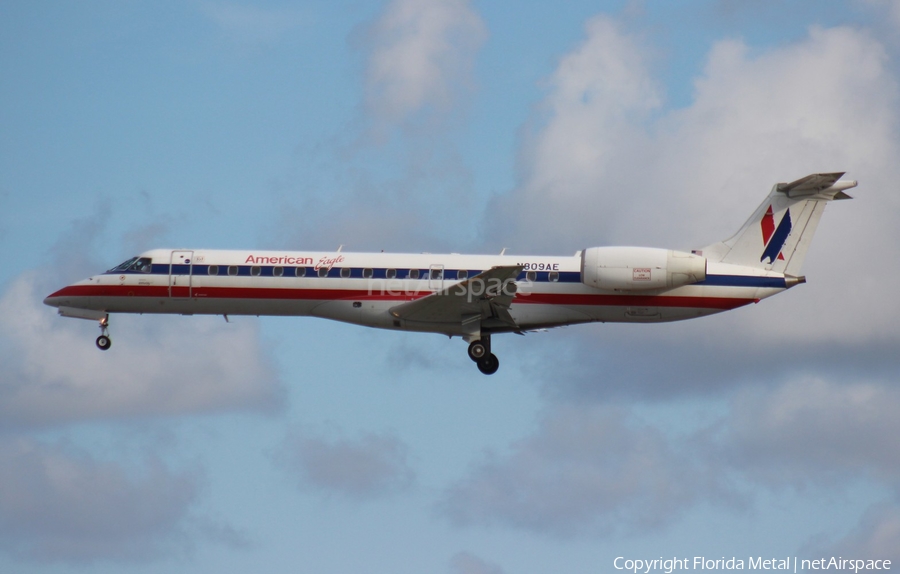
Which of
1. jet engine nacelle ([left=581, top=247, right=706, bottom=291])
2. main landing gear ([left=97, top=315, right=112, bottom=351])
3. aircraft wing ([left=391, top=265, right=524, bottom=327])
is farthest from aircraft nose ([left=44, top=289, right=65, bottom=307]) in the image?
jet engine nacelle ([left=581, top=247, right=706, bottom=291])

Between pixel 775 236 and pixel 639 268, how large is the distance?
512cm

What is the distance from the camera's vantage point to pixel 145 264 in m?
38.8

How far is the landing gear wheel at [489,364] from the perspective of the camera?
124 feet

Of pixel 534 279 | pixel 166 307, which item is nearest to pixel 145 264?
pixel 166 307

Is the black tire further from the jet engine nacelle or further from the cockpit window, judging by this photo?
the jet engine nacelle

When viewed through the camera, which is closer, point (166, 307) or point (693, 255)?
point (693, 255)

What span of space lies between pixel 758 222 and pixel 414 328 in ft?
38.6

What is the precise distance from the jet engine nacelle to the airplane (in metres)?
Result: 0.04

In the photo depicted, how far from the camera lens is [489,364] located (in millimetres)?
37906

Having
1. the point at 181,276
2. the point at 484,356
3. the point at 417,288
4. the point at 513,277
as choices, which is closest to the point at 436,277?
the point at 417,288

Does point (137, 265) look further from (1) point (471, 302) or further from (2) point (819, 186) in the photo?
(2) point (819, 186)

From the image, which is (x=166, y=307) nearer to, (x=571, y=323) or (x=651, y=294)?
(x=571, y=323)

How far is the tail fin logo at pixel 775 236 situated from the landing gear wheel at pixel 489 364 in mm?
9225

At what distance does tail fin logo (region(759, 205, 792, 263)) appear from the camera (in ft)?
124
